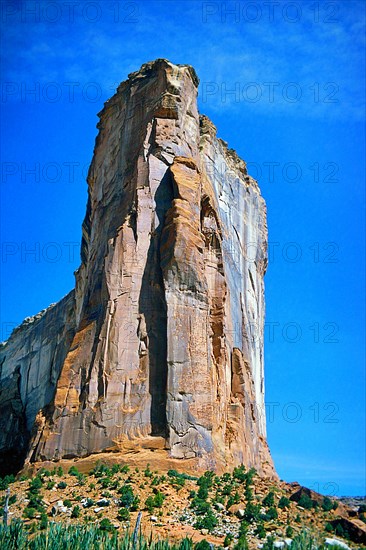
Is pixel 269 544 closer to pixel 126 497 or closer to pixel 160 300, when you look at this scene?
pixel 126 497

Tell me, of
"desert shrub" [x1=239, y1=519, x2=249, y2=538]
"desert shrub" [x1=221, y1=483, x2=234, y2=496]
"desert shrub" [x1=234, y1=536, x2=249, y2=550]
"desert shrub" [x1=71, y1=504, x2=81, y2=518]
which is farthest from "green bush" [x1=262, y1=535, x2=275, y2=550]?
"desert shrub" [x1=71, y1=504, x2=81, y2=518]

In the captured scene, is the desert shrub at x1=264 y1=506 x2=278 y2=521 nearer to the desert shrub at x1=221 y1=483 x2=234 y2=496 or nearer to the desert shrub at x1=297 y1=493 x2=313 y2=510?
the desert shrub at x1=297 y1=493 x2=313 y2=510

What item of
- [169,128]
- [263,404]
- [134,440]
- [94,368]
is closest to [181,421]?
[134,440]

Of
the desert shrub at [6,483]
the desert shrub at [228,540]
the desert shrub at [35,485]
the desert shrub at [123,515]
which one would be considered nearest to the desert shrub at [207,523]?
the desert shrub at [228,540]

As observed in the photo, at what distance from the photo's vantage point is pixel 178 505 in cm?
3500

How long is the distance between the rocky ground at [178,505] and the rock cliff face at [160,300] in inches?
73.5

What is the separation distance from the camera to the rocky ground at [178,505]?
3316cm

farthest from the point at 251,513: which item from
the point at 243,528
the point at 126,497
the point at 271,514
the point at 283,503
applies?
the point at 126,497

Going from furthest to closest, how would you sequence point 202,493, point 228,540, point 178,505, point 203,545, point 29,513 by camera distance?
point 202,493
point 178,505
point 29,513
point 228,540
point 203,545

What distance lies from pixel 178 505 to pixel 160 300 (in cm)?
1016

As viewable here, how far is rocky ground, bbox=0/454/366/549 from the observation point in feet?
109

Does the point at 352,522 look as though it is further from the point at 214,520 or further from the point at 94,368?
the point at 94,368

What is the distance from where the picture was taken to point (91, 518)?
34031mm

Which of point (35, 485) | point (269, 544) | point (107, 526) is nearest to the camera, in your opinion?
point (269, 544)
